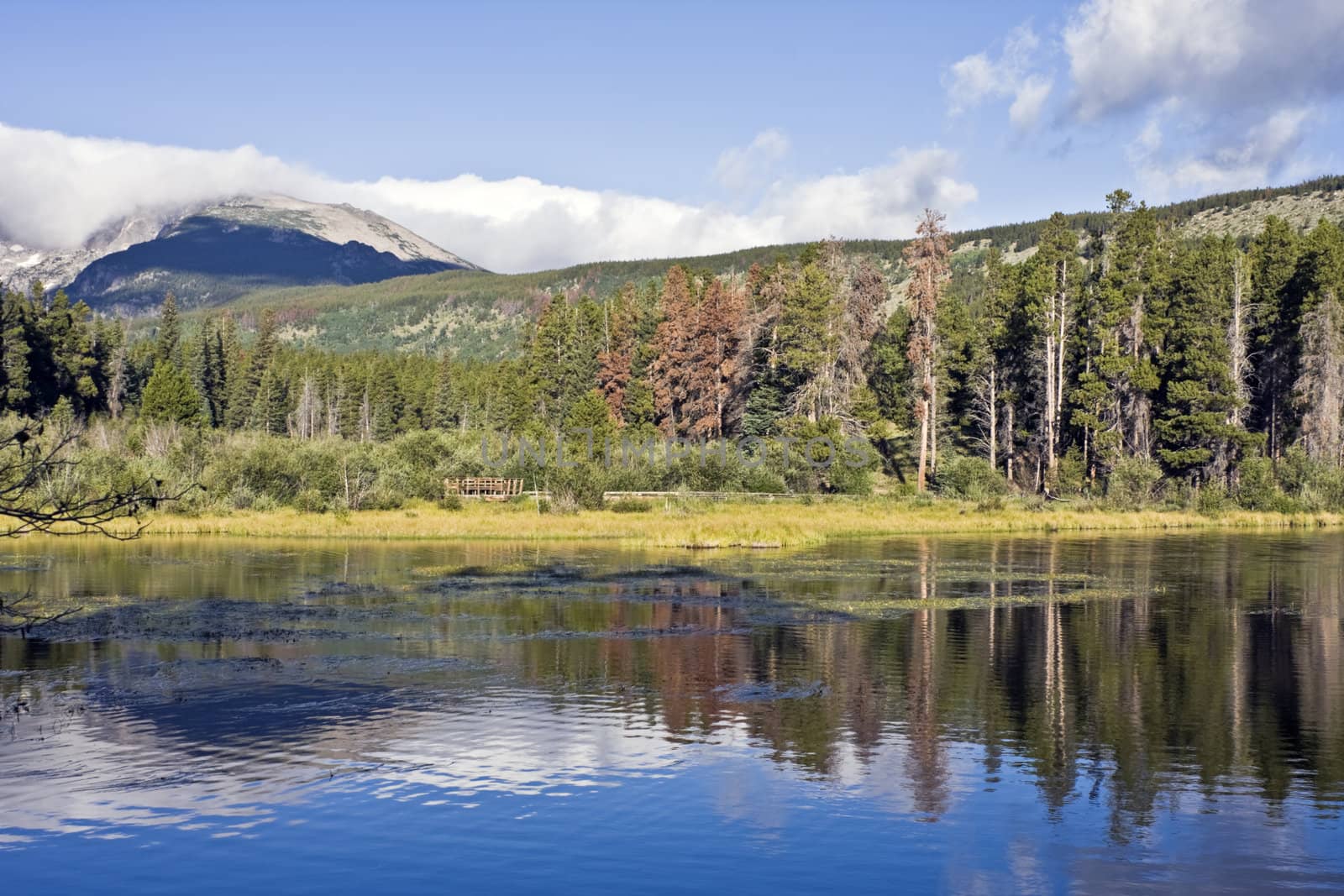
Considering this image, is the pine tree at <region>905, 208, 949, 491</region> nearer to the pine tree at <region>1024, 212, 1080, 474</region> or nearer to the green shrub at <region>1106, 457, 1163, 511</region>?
the pine tree at <region>1024, 212, 1080, 474</region>

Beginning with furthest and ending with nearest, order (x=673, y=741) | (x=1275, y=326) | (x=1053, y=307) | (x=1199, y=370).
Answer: (x=1053, y=307)
(x=1275, y=326)
(x=1199, y=370)
(x=673, y=741)

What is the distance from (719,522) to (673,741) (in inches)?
1506

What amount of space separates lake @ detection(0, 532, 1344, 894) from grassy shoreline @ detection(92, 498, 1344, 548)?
1965 centimetres

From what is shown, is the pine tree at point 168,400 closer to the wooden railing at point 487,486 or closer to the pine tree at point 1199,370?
the wooden railing at point 487,486

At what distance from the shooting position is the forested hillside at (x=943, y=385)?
71875 millimetres

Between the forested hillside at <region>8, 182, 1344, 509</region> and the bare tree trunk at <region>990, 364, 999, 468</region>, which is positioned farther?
the bare tree trunk at <region>990, 364, 999, 468</region>

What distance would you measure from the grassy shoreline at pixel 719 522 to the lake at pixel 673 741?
19653 mm

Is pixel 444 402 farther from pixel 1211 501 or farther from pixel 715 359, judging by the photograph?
pixel 1211 501

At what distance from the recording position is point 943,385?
9412 centimetres

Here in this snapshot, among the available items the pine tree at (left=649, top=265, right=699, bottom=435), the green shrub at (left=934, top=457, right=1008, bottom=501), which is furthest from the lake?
the pine tree at (left=649, top=265, right=699, bottom=435)

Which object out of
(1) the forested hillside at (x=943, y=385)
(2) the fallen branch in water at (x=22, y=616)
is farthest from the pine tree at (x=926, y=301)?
(2) the fallen branch in water at (x=22, y=616)

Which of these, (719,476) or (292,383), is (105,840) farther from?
(292,383)

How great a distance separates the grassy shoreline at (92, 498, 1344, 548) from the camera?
54.5m

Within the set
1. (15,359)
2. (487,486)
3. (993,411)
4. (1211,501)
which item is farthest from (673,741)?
(15,359)
